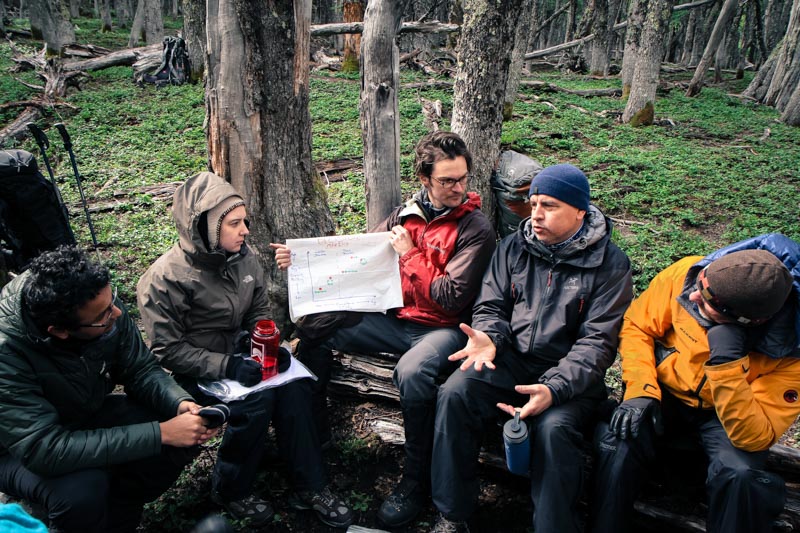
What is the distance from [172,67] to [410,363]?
14033 millimetres

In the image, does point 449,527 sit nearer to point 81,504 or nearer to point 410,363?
point 410,363

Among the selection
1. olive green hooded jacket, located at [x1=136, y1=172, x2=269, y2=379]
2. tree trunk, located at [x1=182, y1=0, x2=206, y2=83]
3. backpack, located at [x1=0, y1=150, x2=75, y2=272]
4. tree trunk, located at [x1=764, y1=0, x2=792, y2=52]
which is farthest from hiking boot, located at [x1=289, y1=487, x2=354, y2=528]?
tree trunk, located at [x1=764, y1=0, x2=792, y2=52]

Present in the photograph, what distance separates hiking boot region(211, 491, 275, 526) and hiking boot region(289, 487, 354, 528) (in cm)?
16

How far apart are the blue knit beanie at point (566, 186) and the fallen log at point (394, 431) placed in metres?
1.47

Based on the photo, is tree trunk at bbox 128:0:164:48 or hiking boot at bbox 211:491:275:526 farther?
tree trunk at bbox 128:0:164:48

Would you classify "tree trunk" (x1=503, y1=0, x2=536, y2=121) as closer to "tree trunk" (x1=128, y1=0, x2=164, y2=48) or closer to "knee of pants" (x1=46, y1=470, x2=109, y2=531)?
"knee of pants" (x1=46, y1=470, x2=109, y2=531)

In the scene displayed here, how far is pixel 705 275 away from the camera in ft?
8.72

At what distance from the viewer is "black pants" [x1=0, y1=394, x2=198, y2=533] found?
2473mm

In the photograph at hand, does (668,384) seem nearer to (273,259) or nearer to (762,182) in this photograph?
(273,259)

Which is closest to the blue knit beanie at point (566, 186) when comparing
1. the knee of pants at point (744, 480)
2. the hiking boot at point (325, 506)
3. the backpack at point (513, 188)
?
the backpack at point (513, 188)

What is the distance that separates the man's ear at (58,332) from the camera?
2447mm

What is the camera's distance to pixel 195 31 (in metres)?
13.5

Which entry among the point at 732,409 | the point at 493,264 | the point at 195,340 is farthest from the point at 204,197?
the point at 732,409

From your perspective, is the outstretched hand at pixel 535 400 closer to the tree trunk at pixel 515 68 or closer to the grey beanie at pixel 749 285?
the grey beanie at pixel 749 285
